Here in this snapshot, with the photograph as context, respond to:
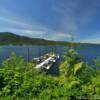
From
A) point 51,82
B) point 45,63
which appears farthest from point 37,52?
point 51,82

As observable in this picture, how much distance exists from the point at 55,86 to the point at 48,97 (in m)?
Result: 0.89

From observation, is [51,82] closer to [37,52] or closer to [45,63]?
[45,63]

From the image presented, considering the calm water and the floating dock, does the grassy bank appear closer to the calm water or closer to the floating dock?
the calm water

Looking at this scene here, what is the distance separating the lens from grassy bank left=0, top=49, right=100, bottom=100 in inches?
291

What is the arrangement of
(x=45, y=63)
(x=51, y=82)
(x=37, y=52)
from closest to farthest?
(x=51, y=82) → (x=45, y=63) → (x=37, y=52)

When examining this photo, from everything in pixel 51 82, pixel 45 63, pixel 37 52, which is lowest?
pixel 37 52

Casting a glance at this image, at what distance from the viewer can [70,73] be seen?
859 cm

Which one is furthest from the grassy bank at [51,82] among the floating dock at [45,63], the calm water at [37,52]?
the floating dock at [45,63]

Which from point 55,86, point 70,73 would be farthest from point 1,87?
point 70,73

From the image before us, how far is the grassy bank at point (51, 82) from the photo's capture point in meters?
7.38

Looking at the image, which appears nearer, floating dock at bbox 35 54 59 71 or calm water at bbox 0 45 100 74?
calm water at bbox 0 45 100 74

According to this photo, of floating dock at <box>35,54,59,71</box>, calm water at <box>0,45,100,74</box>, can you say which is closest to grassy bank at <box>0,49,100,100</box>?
calm water at <box>0,45,100,74</box>

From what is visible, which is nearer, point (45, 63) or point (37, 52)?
point (45, 63)

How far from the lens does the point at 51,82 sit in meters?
8.26
